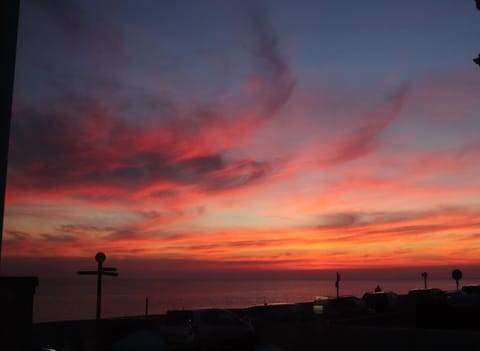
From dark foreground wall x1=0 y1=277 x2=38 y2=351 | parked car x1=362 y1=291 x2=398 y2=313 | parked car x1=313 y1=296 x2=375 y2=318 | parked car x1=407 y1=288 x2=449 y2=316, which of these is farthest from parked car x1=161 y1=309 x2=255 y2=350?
parked car x1=362 y1=291 x2=398 y2=313

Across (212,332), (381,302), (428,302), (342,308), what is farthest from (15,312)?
(381,302)

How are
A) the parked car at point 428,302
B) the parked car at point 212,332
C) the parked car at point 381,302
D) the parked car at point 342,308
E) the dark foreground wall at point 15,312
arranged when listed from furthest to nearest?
the parked car at point 381,302 < the parked car at point 342,308 < the parked car at point 428,302 < the parked car at point 212,332 < the dark foreground wall at point 15,312

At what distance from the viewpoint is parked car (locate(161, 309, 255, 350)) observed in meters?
21.6

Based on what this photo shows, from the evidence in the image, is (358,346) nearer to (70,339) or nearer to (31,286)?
(70,339)

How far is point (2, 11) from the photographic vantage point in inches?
278

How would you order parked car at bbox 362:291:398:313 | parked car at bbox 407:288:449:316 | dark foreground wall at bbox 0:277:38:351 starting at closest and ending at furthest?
dark foreground wall at bbox 0:277:38:351, parked car at bbox 407:288:449:316, parked car at bbox 362:291:398:313

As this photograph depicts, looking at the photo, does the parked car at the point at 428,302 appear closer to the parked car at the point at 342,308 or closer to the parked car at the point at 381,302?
the parked car at the point at 342,308

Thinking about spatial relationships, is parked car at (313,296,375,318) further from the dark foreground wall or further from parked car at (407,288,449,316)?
the dark foreground wall

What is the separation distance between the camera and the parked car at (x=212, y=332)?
21.6 m

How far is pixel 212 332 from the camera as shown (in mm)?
21797

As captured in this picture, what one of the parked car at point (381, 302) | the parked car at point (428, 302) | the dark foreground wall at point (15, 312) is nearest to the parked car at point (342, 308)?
the parked car at point (428, 302)

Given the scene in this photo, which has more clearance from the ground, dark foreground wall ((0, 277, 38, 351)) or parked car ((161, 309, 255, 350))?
dark foreground wall ((0, 277, 38, 351))

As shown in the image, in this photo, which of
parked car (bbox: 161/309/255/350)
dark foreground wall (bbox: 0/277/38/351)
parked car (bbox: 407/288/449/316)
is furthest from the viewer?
parked car (bbox: 407/288/449/316)

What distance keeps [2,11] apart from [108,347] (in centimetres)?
1241
